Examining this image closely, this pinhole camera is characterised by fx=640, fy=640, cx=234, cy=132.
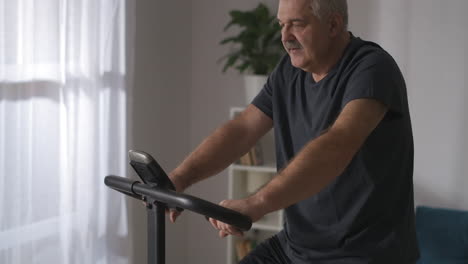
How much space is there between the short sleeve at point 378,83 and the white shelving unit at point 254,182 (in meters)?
1.97

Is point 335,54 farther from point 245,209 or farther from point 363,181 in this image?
point 245,209

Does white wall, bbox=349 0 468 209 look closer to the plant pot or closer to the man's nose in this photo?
the plant pot

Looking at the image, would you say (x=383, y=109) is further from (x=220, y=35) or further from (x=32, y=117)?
(x=220, y=35)

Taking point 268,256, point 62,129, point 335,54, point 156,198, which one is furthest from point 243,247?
point 156,198

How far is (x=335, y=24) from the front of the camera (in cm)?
189

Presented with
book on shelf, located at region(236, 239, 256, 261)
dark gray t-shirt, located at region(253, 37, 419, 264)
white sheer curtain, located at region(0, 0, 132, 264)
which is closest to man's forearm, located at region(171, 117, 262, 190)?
dark gray t-shirt, located at region(253, 37, 419, 264)

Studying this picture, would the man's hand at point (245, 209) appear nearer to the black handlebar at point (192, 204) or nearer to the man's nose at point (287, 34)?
the black handlebar at point (192, 204)

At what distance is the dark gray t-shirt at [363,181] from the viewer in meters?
1.71

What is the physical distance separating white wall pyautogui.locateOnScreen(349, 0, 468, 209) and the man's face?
1.87 meters

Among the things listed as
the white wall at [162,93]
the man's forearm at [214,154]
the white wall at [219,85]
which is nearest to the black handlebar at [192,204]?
the man's forearm at [214,154]

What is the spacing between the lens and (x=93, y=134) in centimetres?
318

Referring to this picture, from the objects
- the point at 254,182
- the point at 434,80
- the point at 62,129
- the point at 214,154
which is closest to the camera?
the point at 214,154

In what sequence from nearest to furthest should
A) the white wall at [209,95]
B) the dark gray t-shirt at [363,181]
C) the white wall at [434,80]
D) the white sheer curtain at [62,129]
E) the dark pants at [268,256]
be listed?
the dark gray t-shirt at [363,181] → the dark pants at [268,256] → the white sheer curtain at [62,129] → the white wall at [434,80] → the white wall at [209,95]

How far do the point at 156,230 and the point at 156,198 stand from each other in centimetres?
10
